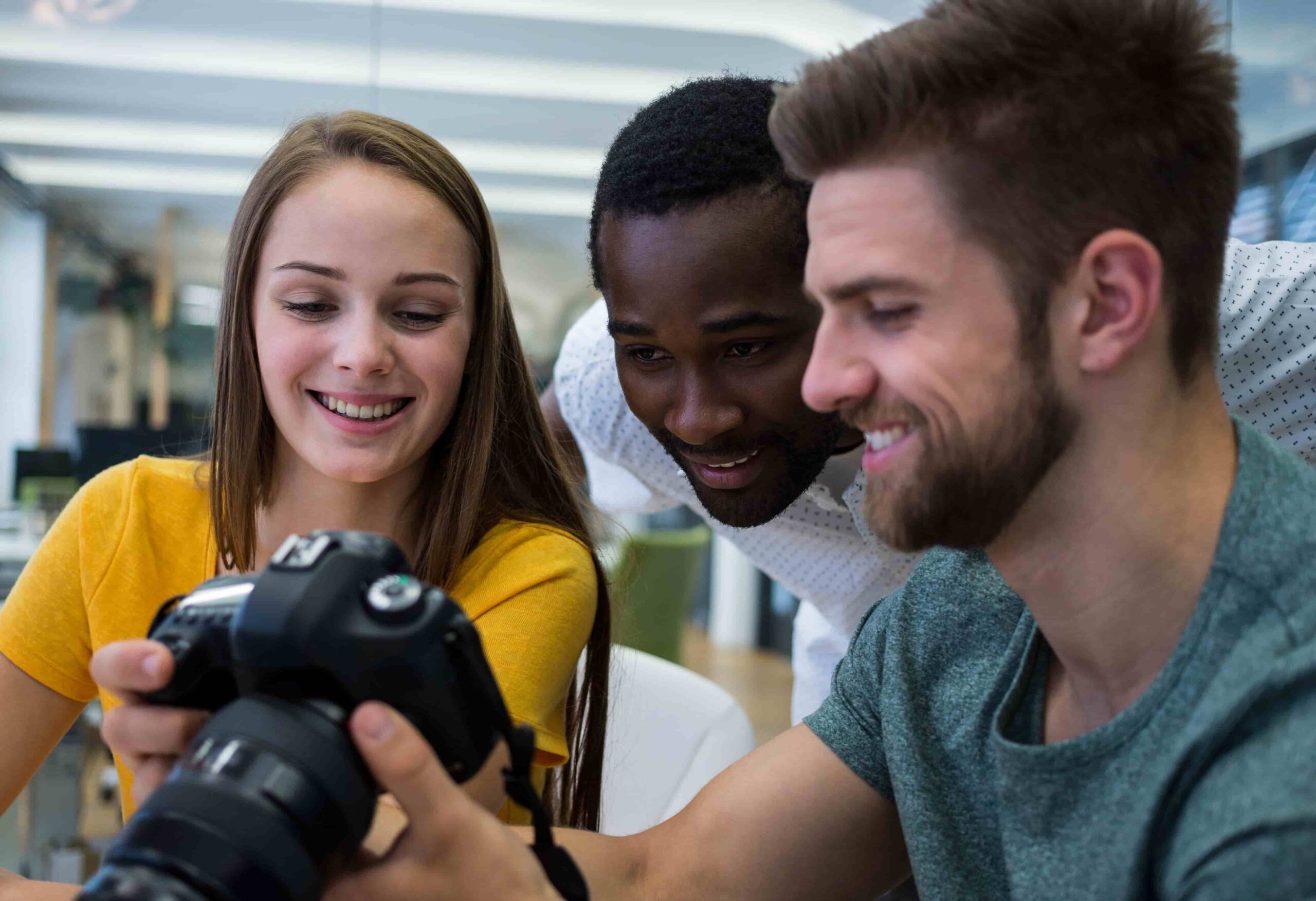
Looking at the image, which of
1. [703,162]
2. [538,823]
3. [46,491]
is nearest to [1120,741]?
[538,823]

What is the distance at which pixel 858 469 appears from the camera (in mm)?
1510

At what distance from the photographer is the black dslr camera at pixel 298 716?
601mm

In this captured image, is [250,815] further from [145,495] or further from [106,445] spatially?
[106,445]

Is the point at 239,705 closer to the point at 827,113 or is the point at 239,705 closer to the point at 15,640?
the point at 827,113

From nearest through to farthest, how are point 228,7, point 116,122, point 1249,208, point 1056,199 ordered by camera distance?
point 1056,199 < point 1249,208 < point 228,7 < point 116,122

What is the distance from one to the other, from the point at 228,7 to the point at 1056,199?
4.98 metres

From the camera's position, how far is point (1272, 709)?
0.65 m

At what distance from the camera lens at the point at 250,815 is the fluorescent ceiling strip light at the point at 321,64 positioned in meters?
5.10

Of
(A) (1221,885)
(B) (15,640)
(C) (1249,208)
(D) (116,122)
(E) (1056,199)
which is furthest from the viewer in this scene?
(D) (116,122)

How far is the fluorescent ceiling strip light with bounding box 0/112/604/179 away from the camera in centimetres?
626

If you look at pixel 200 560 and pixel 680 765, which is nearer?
pixel 200 560

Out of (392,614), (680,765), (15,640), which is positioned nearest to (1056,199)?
(392,614)

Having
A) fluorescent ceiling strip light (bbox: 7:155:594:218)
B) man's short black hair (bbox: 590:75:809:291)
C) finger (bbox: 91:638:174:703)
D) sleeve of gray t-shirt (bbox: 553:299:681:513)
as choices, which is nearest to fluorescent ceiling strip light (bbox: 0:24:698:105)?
fluorescent ceiling strip light (bbox: 7:155:594:218)

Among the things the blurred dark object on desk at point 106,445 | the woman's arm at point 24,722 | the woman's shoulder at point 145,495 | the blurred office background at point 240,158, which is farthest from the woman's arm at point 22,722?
the blurred dark object on desk at point 106,445
